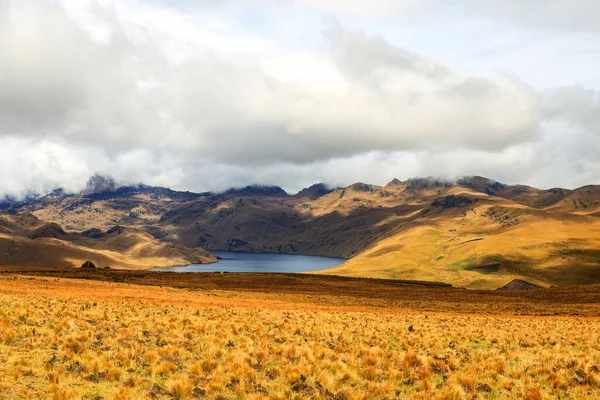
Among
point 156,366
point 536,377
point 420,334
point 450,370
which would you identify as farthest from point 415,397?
point 420,334

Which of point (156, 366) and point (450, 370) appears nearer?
point (156, 366)

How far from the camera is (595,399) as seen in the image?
40.4 feet

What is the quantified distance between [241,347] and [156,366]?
4102mm

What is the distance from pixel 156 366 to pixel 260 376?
10.3 feet

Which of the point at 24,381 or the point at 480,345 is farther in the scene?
the point at 480,345

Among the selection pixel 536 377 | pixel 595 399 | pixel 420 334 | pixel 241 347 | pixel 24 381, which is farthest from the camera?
pixel 420 334

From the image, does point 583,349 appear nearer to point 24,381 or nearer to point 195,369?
point 195,369

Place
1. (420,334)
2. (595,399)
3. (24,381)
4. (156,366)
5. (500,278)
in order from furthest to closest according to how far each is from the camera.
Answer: (500,278) < (420,334) < (156,366) < (595,399) < (24,381)

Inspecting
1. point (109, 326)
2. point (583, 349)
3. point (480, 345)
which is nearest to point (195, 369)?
point (109, 326)

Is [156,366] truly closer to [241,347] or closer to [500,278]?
[241,347]

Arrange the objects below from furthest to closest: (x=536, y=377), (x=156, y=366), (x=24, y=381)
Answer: (x=536, y=377), (x=156, y=366), (x=24, y=381)

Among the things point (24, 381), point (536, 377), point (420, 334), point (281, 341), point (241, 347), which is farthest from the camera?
point (420, 334)

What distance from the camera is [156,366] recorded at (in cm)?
1324

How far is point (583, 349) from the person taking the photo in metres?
20.0
